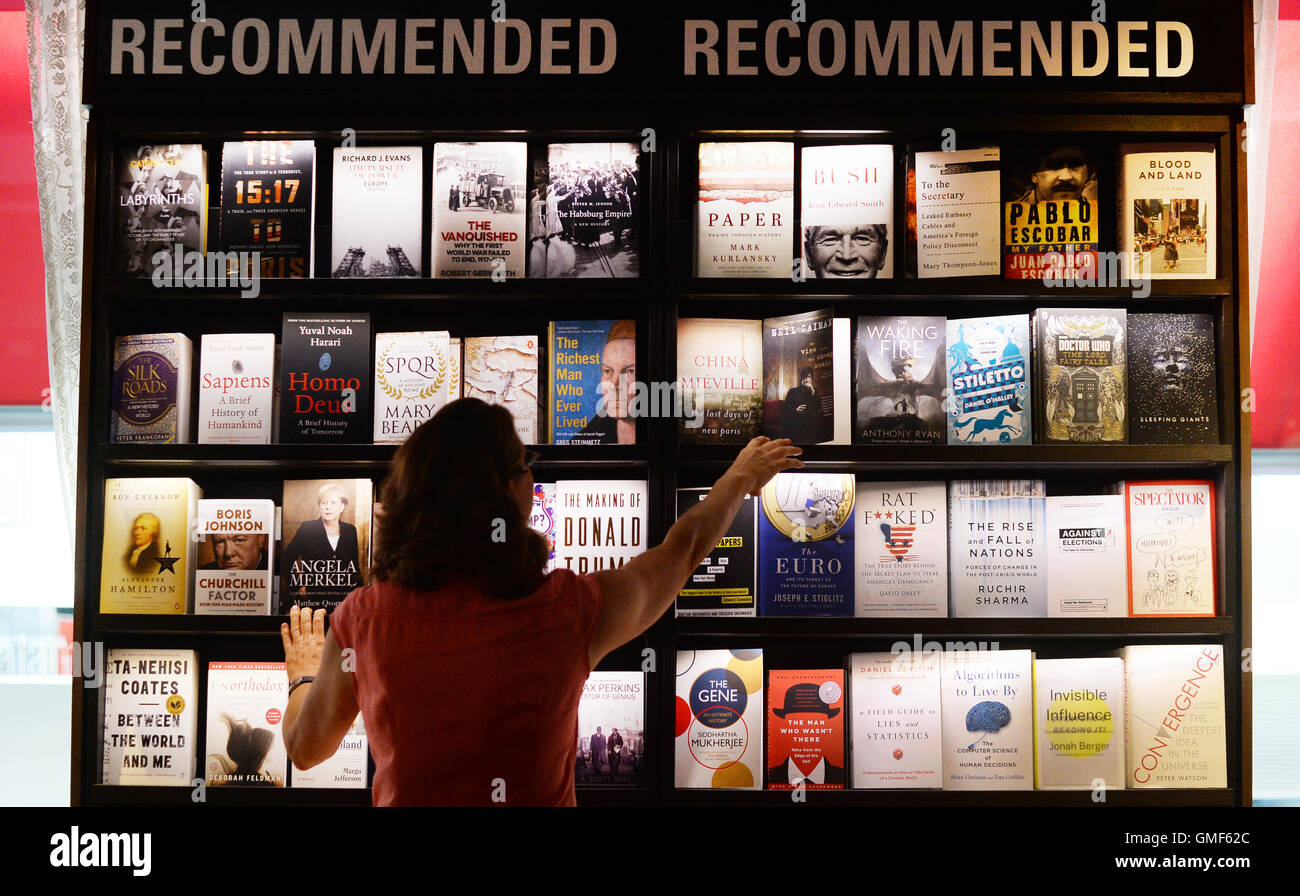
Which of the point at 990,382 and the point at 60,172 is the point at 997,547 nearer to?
the point at 990,382

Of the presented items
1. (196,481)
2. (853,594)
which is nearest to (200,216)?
(196,481)

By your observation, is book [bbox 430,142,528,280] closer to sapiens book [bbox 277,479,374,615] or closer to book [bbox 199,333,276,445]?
book [bbox 199,333,276,445]

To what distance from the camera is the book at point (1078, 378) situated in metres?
2.43

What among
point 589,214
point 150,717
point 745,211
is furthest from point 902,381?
point 150,717

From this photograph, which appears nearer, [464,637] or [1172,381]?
[464,637]

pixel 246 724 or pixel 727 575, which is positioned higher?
pixel 727 575

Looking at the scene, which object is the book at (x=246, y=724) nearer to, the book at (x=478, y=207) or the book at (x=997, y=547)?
the book at (x=478, y=207)

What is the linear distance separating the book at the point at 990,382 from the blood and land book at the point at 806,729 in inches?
A: 29.8

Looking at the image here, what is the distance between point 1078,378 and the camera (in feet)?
8.00

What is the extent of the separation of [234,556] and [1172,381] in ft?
8.51

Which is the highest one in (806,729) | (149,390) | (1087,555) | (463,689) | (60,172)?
(60,172)
